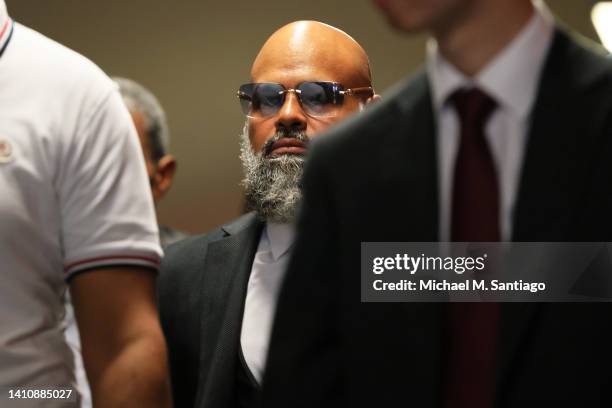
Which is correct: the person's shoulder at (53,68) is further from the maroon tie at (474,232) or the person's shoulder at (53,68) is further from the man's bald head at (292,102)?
the maroon tie at (474,232)

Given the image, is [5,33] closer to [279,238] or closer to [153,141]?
[279,238]

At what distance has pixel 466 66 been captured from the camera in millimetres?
1204

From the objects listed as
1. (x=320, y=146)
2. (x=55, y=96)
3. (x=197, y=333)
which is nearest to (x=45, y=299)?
(x=55, y=96)

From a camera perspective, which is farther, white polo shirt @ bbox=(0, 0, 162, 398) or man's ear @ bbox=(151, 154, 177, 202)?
man's ear @ bbox=(151, 154, 177, 202)

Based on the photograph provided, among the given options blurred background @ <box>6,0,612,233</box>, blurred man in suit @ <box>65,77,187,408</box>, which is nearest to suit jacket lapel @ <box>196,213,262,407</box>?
blurred man in suit @ <box>65,77,187,408</box>

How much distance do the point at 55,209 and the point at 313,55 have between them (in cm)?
96

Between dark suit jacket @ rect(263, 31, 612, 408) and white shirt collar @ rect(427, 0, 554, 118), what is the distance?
0.01 m

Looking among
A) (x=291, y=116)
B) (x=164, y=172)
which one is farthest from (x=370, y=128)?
(x=164, y=172)

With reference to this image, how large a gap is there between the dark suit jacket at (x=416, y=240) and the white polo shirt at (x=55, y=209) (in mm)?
566

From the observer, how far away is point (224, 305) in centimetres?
221

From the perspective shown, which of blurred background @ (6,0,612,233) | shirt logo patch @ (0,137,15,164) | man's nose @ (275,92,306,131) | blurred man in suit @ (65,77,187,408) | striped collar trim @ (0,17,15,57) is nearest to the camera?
shirt logo patch @ (0,137,15,164)

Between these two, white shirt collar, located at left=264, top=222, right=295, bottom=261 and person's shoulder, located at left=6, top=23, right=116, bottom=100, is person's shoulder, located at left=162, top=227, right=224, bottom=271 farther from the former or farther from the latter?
person's shoulder, located at left=6, top=23, right=116, bottom=100

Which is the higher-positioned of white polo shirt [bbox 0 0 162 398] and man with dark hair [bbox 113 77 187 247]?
man with dark hair [bbox 113 77 187 247]

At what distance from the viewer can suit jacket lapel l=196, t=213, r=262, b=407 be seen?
2084 millimetres
